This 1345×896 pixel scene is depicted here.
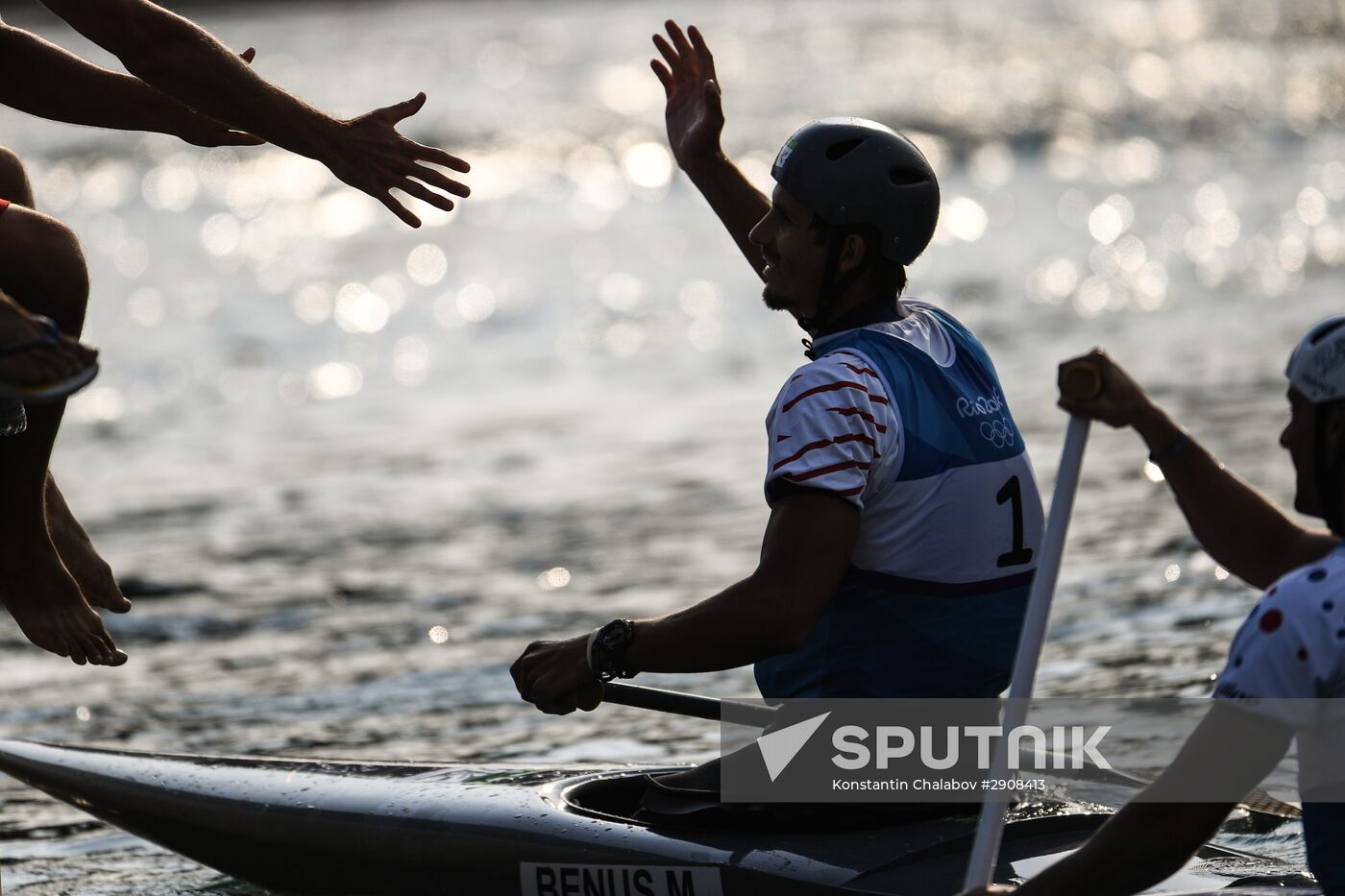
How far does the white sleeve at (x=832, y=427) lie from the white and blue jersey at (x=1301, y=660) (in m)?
0.97

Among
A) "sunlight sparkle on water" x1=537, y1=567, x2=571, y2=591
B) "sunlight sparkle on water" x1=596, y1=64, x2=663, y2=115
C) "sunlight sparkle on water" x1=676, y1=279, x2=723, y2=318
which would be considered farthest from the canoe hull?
"sunlight sparkle on water" x1=596, y1=64, x2=663, y2=115

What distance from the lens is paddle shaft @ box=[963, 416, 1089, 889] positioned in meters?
3.40

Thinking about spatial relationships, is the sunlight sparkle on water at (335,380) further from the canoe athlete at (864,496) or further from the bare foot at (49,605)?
the canoe athlete at (864,496)

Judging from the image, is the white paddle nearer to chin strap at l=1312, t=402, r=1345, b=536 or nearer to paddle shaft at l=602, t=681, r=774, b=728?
chin strap at l=1312, t=402, r=1345, b=536

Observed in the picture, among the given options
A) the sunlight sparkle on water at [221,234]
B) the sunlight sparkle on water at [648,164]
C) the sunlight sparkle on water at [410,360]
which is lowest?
the sunlight sparkle on water at [410,360]

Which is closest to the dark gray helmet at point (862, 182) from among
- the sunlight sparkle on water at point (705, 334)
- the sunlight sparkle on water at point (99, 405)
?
the sunlight sparkle on water at point (99, 405)

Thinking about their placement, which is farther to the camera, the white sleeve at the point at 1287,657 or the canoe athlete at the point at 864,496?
the canoe athlete at the point at 864,496

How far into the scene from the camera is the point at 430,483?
14492 millimetres

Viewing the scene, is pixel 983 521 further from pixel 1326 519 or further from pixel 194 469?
pixel 194 469

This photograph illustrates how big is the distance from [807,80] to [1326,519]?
34556mm

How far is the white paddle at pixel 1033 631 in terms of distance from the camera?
339 cm

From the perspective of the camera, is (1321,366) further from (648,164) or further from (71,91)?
(648,164)

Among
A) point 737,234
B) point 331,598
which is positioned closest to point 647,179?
point 331,598

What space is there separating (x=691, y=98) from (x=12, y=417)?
212 cm
